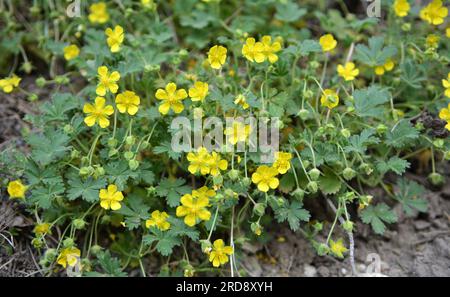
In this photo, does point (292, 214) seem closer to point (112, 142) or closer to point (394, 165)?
point (394, 165)

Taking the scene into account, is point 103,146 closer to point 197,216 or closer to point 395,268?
point 197,216

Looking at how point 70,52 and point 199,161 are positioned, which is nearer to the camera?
point 199,161

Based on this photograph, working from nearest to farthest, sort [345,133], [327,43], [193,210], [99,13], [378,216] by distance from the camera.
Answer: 1. [193,210]
2. [345,133]
3. [378,216]
4. [327,43]
5. [99,13]

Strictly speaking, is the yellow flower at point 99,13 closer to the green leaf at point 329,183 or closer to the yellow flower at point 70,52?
the yellow flower at point 70,52

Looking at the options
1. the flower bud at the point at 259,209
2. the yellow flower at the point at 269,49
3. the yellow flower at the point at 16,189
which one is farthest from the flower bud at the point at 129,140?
the yellow flower at the point at 269,49

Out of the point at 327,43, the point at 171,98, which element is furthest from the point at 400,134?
the point at 171,98

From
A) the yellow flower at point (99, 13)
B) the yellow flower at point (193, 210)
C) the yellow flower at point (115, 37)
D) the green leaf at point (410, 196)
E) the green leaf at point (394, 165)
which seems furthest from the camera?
the yellow flower at point (99, 13)
